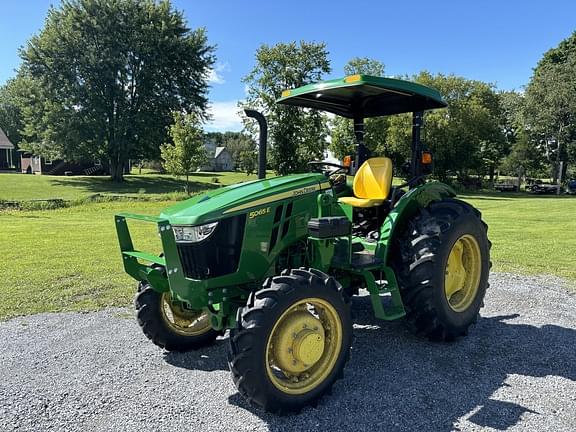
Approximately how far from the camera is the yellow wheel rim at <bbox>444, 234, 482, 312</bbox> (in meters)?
4.66

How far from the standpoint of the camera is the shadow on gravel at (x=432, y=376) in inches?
121

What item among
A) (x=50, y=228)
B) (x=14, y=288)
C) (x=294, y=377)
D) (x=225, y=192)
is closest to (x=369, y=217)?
(x=225, y=192)

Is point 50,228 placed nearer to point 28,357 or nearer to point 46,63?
point 28,357

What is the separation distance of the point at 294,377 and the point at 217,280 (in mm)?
885

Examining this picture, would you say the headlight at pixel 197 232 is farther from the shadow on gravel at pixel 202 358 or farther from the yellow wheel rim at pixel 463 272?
the yellow wheel rim at pixel 463 272

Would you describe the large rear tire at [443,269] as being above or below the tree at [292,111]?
below

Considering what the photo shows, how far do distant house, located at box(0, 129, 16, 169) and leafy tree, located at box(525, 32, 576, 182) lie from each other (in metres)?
51.9

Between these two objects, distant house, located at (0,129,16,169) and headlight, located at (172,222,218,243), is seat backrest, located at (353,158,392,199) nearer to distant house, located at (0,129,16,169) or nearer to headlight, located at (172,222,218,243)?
headlight, located at (172,222,218,243)

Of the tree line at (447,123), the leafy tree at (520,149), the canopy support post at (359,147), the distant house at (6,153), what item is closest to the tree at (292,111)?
the tree line at (447,123)

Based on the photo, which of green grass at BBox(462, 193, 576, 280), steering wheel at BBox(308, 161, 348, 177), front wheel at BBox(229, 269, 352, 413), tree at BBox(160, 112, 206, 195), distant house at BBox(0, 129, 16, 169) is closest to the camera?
front wheel at BBox(229, 269, 352, 413)

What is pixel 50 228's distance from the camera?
12.7 metres

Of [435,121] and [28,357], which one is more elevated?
[435,121]

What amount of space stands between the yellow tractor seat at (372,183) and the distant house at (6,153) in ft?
186

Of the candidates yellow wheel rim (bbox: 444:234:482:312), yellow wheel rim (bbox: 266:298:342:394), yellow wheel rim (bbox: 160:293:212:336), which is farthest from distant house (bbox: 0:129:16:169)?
yellow wheel rim (bbox: 266:298:342:394)
